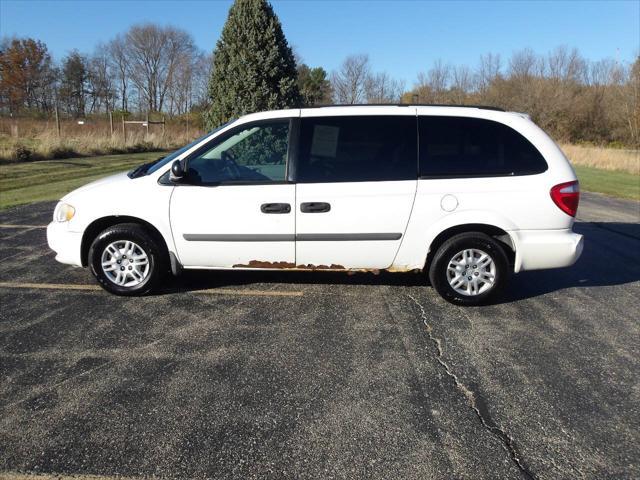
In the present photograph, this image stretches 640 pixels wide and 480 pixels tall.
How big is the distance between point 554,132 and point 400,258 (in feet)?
149

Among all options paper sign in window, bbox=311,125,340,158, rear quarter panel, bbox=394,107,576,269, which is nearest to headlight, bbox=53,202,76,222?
paper sign in window, bbox=311,125,340,158

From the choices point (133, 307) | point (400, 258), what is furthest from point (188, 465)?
point (400, 258)

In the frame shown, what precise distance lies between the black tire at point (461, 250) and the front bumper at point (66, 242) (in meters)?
3.53

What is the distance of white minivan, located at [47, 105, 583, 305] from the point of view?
4.63 metres

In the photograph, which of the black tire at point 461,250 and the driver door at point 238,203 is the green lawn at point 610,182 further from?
the driver door at point 238,203

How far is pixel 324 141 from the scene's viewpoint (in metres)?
4.75

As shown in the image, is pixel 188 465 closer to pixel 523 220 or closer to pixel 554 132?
pixel 523 220

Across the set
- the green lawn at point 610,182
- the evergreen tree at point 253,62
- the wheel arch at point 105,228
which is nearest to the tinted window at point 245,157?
the wheel arch at point 105,228

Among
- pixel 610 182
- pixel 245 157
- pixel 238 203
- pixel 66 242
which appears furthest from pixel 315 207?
pixel 610 182

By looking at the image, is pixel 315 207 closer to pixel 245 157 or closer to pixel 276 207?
pixel 276 207

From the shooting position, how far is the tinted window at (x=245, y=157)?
15.6 ft

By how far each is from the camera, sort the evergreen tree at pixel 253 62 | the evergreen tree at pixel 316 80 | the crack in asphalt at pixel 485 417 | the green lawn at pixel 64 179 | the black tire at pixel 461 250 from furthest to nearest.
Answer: the evergreen tree at pixel 316 80, the evergreen tree at pixel 253 62, the green lawn at pixel 64 179, the black tire at pixel 461 250, the crack in asphalt at pixel 485 417

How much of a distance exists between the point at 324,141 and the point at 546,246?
7.75ft

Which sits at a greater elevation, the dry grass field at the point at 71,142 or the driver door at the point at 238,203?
the dry grass field at the point at 71,142
